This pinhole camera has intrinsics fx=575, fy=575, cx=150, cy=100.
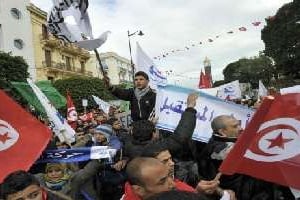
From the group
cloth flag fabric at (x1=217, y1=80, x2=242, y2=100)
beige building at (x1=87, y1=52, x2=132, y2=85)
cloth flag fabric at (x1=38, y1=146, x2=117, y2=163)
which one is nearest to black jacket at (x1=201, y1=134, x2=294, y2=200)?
cloth flag fabric at (x1=38, y1=146, x2=117, y2=163)

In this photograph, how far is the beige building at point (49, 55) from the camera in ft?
190

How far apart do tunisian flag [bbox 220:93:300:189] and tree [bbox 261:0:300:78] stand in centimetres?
4344

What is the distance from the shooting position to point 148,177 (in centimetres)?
292

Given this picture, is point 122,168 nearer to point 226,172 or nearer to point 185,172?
point 185,172

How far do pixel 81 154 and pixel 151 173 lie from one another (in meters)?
1.74

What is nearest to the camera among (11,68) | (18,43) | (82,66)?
(11,68)

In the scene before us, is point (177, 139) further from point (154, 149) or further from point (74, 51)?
point (74, 51)

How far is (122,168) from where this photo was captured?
14.9 feet

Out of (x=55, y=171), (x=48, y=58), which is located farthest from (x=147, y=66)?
(x=48, y=58)

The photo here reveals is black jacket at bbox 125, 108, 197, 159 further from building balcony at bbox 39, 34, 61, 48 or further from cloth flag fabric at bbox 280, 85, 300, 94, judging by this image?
building balcony at bbox 39, 34, 61, 48

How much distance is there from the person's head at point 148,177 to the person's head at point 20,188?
0.66 metres

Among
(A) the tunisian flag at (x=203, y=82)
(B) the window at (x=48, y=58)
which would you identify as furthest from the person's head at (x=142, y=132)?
(B) the window at (x=48, y=58)

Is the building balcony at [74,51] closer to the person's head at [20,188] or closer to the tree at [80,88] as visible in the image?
the tree at [80,88]

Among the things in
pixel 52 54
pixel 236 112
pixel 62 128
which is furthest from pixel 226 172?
pixel 52 54
